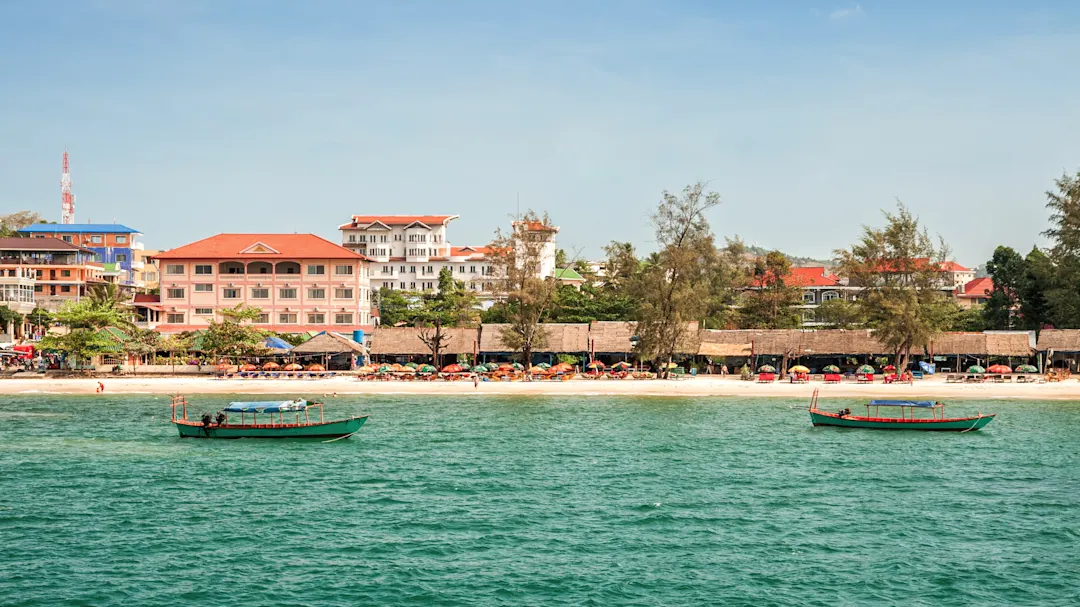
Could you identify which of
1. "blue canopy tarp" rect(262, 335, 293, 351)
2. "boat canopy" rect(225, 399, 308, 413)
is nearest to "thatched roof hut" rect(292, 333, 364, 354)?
"blue canopy tarp" rect(262, 335, 293, 351)

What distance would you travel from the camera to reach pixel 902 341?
70.2 m

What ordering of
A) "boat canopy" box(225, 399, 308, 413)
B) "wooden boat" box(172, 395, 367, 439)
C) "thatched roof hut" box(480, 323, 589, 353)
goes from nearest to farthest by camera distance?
"boat canopy" box(225, 399, 308, 413), "wooden boat" box(172, 395, 367, 439), "thatched roof hut" box(480, 323, 589, 353)

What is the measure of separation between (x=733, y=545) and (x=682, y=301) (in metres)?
43.1

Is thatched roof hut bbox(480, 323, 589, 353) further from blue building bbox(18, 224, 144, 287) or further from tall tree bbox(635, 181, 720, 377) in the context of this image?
blue building bbox(18, 224, 144, 287)

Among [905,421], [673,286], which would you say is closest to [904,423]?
[905,421]

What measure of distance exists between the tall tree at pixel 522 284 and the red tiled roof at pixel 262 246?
65.3ft

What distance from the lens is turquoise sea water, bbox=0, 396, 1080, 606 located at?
24.3 meters

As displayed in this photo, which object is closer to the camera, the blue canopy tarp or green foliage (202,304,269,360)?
green foliage (202,304,269,360)

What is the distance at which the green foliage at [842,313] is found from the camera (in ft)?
239

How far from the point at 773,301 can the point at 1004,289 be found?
20.8 metres

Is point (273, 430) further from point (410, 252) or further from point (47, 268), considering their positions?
point (410, 252)

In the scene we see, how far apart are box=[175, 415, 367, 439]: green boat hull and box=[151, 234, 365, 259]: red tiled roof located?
1793 inches

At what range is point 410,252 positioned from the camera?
141 m

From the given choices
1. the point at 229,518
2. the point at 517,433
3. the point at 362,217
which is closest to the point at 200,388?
the point at 517,433
